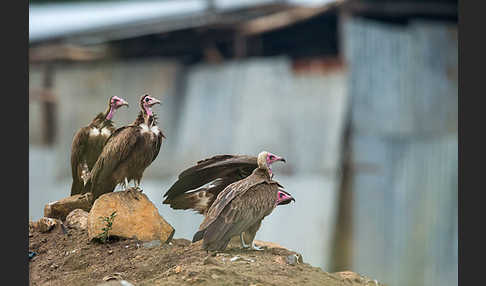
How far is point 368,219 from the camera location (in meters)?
9.05

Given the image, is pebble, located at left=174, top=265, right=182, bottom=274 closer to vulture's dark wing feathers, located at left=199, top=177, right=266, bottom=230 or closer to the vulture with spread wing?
vulture's dark wing feathers, located at left=199, top=177, right=266, bottom=230

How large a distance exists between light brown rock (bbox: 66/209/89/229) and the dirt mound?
0.06m

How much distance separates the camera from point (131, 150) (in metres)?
6.13

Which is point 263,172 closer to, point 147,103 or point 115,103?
point 147,103

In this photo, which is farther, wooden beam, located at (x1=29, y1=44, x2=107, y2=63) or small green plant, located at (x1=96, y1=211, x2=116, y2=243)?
wooden beam, located at (x1=29, y1=44, x2=107, y2=63)

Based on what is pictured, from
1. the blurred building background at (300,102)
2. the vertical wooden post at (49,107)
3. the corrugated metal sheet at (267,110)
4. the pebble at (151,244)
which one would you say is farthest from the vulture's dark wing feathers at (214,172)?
the vertical wooden post at (49,107)

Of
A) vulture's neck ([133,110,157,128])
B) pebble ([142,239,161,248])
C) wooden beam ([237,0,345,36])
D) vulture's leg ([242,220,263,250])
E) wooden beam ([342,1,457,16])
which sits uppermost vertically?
wooden beam ([342,1,457,16])

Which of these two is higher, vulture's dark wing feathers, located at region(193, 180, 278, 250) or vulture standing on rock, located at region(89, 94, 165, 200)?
vulture standing on rock, located at region(89, 94, 165, 200)

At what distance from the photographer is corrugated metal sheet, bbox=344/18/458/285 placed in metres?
9.03

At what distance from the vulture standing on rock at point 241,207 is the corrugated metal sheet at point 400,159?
3353mm

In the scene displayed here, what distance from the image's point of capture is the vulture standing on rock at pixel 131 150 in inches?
241

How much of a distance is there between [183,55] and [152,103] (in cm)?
289

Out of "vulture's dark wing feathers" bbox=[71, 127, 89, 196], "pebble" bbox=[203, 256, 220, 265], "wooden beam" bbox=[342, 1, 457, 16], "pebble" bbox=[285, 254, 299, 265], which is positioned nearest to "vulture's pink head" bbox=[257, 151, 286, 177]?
"pebble" bbox=[285, 254, 299, 265]

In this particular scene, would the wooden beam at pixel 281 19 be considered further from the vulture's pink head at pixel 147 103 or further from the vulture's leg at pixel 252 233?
the vulture's leg at pixel 252 233
